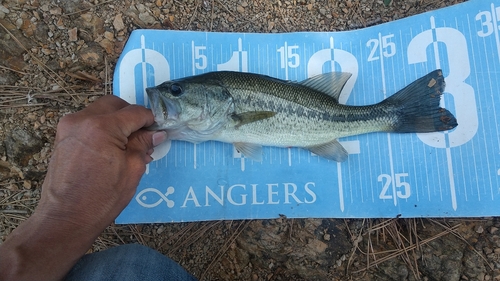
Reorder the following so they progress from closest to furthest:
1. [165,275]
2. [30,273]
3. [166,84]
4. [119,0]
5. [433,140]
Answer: [30,273]
[165,275]
[166,84]
[433,140]
[119,0]

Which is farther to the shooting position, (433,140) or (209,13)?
(209,13)

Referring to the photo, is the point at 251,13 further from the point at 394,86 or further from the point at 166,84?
the point at 394,86

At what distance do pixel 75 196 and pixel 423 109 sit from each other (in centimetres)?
280

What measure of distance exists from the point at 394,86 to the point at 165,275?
2539 millimetres

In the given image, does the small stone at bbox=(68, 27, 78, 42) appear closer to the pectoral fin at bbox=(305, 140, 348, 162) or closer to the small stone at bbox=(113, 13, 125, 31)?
the small stone at bbox=(113, 13, 125, 31)

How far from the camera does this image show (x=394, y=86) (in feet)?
10.8

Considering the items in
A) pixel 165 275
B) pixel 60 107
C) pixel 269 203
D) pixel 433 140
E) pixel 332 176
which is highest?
pixel 60 107

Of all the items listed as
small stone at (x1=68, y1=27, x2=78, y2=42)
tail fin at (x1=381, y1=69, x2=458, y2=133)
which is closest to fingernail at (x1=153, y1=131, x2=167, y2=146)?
small stone at (x1=68, y1=27, x2=78, y2=42)

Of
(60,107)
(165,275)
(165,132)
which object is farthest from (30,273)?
(60,107)

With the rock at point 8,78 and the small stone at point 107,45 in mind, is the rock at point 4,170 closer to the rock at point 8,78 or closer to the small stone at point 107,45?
the rock at point 8,78

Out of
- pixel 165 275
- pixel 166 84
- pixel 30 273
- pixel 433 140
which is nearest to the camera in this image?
pixel 30 273

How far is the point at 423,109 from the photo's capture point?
310cm

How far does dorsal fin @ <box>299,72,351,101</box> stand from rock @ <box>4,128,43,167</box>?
8.17 ft

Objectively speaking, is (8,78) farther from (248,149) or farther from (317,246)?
(317,246)
